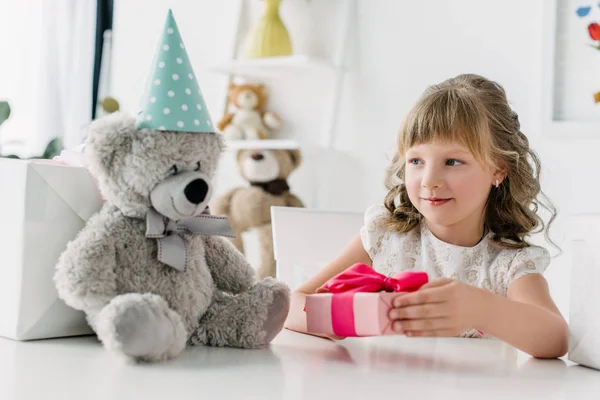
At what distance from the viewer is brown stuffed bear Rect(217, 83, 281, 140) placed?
2631mm

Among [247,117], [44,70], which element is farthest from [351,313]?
[44,70]

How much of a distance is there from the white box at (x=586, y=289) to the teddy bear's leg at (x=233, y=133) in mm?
1913

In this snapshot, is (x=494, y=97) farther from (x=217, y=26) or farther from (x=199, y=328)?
(x=217, y=26)

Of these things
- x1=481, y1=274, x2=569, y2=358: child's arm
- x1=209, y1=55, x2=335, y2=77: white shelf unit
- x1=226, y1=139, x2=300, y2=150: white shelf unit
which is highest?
x1=209, y1=55, x2=335, y2=77: white shelf unit

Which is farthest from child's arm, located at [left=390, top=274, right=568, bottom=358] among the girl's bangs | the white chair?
the white chair

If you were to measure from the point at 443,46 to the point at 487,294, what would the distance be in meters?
1.69

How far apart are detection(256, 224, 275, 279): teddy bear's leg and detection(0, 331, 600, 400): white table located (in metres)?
1.60

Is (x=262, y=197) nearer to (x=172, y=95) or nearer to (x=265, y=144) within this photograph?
(x=265, y=144)

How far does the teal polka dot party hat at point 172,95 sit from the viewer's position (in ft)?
2.45

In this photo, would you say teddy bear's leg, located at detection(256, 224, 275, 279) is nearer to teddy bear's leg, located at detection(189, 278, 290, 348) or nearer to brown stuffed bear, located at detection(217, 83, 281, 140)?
brown stuffed bear, located at detection(217, 83, 281, 140)

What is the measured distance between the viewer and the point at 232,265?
2.81 ft

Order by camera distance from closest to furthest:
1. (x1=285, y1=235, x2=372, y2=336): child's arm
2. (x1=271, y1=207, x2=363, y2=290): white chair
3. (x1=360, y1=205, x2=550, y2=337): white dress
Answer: (x1=285, y1=235, x2=372, y2=336): child's arm → (x1=360, y1=205, x2=550, y2=337): white dress → (x1=271, y1=207, x2=363, y2=290): white chair

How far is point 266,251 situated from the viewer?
250 centimetres

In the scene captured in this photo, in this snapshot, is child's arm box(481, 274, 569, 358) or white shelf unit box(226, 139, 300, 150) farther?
white shelf unit box(226, 139, 300, 150)
